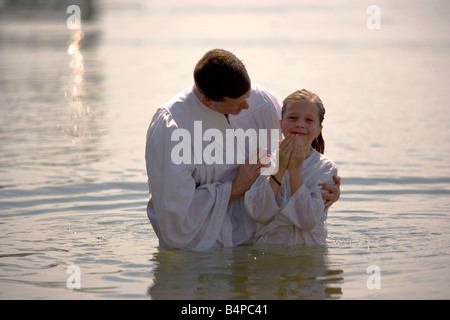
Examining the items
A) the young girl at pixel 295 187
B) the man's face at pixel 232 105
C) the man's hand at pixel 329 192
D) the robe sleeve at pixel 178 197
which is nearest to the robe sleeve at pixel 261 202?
the young girl at pixel 295 187

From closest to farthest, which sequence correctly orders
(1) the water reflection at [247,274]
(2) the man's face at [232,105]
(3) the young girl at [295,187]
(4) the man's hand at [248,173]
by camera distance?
(1) the water reflection at [247,274] < (2) the man's face at [232,105] < (3) the young girl at [295,187] < (4) the man's hand at [248,173]

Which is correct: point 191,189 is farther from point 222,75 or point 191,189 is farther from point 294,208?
point 222,75

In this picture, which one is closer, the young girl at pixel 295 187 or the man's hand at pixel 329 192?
the young girl at pixel 295 187

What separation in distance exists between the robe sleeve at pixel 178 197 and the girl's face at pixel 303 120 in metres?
0.70

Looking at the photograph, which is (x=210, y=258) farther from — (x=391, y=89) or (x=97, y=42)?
(x=97, y=42)

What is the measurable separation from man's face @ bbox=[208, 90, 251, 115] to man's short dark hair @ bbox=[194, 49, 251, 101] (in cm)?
6

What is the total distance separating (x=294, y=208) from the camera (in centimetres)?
673

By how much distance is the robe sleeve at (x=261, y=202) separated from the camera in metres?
6.73

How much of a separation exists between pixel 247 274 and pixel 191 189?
31.8 inches

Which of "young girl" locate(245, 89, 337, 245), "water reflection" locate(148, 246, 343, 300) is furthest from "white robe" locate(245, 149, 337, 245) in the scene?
"water reflection" locate(148, 246, 343, 300)

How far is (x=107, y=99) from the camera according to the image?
56.5 feet

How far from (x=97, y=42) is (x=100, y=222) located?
64.2ft

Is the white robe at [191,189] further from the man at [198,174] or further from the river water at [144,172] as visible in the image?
the river water at [144,172]
